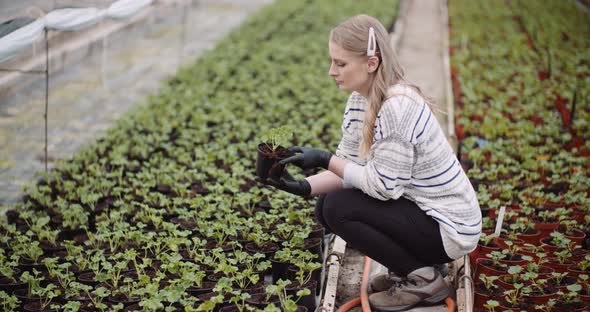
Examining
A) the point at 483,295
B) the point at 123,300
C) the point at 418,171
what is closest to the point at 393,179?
the point at 418,171

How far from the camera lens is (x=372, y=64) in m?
2.49

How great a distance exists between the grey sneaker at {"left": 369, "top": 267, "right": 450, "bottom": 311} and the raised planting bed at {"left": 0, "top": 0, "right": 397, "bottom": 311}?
29 centimetres

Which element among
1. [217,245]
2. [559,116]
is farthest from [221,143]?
[559,116]

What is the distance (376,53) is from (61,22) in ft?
9.24

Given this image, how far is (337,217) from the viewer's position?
8.56ft

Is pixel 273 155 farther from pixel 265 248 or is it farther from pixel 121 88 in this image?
pixel 121 88

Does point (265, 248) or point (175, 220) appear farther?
point (175, 220)

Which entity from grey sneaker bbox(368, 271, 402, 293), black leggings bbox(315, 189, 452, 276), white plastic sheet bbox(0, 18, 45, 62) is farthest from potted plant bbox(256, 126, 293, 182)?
white plastic sheet bbox(0, 18, 45, 62)

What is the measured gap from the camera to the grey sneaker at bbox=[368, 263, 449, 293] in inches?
108

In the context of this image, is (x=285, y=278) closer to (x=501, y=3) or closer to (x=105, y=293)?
(x=105, y=293)

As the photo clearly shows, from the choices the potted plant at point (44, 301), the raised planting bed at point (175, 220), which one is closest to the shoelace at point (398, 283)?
the raised planting bed at point (175, 220)

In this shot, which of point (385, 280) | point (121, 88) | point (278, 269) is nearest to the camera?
point (385, 280)

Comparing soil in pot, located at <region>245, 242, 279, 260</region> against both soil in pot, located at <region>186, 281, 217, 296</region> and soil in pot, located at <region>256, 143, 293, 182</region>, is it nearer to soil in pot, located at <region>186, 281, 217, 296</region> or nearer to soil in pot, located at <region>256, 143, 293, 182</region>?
soil in pot, located at <region>186, 281, 217, 296</region>

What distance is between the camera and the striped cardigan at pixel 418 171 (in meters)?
2.45
